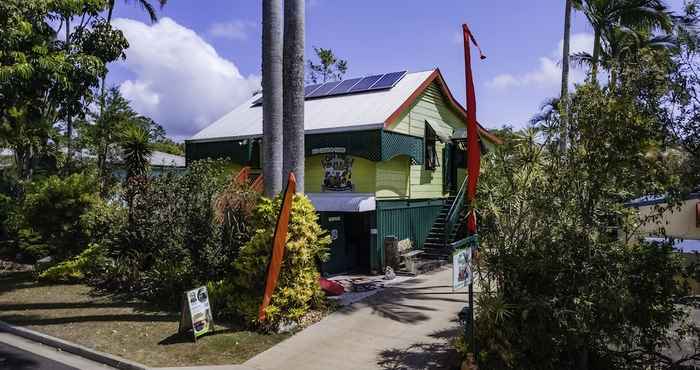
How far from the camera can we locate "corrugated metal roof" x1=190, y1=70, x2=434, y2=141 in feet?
47.7

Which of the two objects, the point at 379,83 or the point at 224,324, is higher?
the point at 379,83

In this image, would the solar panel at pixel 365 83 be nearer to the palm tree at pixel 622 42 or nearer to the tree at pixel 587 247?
the palm tree at pixel 622 42

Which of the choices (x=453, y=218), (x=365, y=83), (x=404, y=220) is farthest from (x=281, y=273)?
(x=365, y=83)

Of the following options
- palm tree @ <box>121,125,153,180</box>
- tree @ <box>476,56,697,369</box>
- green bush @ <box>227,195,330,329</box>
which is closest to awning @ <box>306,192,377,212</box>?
green bush @ <box>227,195,330,329</box>

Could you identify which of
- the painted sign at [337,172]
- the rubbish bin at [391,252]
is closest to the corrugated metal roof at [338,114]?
the painted sign at [337,172]

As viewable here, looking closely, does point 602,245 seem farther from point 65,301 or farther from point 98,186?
point 98,186

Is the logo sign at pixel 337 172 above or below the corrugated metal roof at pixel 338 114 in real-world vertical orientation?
below

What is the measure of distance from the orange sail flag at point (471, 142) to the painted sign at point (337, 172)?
773cm

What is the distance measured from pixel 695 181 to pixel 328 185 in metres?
10.7

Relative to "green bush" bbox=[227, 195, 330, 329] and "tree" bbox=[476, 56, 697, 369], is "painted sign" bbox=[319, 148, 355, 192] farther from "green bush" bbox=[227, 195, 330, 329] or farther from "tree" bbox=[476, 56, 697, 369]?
"tree" bbox=[476, 56, 697, 369]

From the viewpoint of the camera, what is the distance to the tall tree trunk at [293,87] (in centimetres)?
991

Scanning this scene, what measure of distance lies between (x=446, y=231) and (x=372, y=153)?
423cm

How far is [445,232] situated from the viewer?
51.7 feet

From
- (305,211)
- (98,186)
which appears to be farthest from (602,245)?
(98,186)
